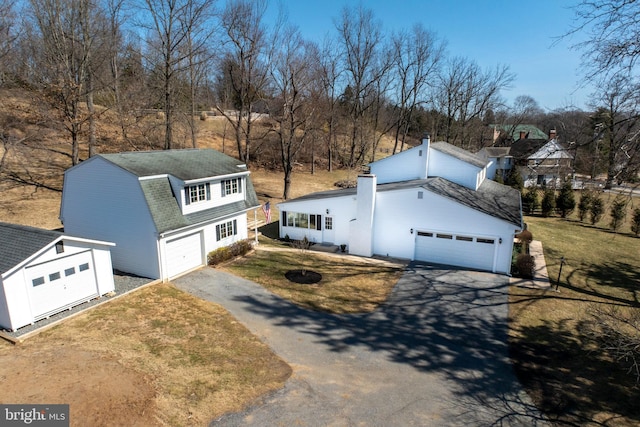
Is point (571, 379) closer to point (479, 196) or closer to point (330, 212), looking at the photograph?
point (479, 196)

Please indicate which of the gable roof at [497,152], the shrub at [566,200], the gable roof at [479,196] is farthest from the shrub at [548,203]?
the gable roof at [497,152]

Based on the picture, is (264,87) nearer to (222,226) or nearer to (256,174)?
(256,174)

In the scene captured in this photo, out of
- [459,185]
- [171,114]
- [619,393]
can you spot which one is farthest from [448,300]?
[171,114]

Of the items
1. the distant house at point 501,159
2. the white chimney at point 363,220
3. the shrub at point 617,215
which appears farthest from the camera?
the distant house at point 501,159

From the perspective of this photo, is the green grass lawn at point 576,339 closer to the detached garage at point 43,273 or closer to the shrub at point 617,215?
the shrub at point 617,215

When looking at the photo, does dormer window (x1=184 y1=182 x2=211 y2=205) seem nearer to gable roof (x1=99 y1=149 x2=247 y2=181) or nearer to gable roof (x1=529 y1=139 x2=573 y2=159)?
gable roof (x1=99 y1=149 x2=247 y2=181)

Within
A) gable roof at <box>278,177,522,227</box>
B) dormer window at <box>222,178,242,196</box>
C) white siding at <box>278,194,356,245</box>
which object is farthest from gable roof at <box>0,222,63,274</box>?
gable roof at <box>278,177,522,227</box>
